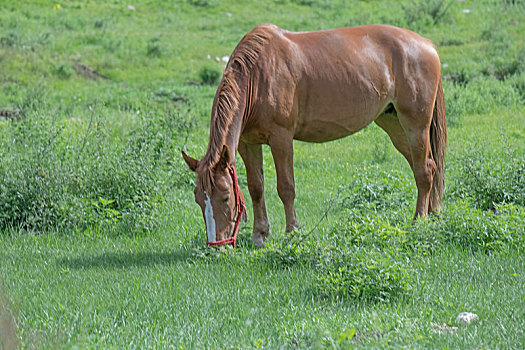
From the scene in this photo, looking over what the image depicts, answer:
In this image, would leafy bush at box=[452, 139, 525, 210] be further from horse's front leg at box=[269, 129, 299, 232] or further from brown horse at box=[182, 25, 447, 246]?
horse's front leg at box=[269, 129, 299, 232]

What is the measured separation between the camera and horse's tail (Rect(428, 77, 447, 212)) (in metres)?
7.30

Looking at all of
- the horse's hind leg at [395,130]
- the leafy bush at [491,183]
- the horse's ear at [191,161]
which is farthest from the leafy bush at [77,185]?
the leafy bush at [491,183]

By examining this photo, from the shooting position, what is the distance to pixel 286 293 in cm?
498

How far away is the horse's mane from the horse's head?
1cm

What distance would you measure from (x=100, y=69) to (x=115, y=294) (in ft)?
41.4

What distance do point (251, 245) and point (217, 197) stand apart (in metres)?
1.06

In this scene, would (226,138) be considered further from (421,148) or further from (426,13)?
(426,13)

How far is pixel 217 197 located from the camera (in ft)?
18.3

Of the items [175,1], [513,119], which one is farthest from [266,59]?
[175,1]

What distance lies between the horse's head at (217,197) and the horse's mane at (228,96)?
0.01m

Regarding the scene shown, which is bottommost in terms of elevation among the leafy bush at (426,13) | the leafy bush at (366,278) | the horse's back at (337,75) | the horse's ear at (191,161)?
the leafy bush at (426,13)

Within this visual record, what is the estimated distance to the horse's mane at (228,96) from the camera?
18.4ft

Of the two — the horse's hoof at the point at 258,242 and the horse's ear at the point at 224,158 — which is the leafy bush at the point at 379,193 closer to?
the horse's hoof at the point at 258,242

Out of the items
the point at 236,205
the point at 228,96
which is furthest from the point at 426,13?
the point at 236,205
